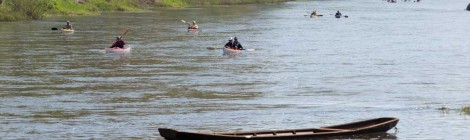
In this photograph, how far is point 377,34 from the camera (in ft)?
301

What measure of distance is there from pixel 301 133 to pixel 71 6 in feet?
313

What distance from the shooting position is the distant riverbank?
348ft

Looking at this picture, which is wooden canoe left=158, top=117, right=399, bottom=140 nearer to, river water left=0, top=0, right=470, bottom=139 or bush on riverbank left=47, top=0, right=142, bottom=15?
river water left=0, top=0, right=470, bottom=139

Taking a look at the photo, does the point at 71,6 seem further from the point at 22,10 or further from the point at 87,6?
the point at 22,10

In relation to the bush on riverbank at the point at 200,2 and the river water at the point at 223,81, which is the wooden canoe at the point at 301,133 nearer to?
the river water at the point at 223,81

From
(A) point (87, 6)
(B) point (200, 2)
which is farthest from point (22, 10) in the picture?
(B) point (200, 2)

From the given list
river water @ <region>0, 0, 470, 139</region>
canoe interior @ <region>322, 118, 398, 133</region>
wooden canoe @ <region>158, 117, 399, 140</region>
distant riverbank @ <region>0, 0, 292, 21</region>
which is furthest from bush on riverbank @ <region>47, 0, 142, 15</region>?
wooden canoe @ <region>158, 117, 399, 140</region>

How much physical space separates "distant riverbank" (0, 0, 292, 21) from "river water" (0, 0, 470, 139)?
8029mm

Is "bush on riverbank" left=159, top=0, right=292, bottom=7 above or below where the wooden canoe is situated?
above

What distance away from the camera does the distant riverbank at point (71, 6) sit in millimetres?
106000

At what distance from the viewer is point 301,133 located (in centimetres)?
3103

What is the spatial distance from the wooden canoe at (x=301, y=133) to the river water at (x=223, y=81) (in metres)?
0.81

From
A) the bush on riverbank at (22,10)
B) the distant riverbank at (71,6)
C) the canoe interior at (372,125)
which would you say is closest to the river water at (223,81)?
the canoe interior at (372,125)

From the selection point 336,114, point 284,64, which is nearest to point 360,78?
point 284,64
